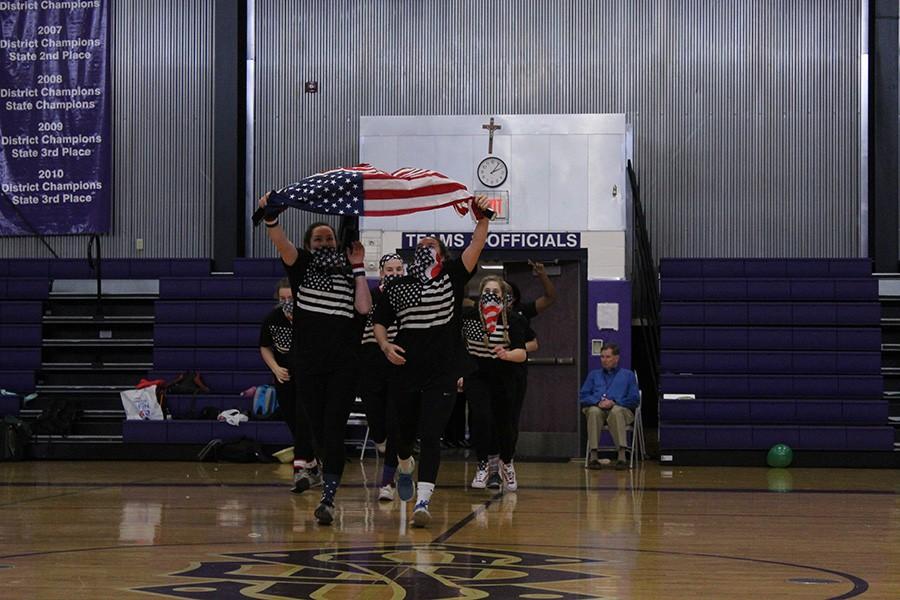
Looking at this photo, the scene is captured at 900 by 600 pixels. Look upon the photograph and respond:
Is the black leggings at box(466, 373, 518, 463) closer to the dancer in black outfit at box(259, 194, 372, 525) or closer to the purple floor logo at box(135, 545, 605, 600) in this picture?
the dancer in black outfit at box(259, 194, 372, 525)

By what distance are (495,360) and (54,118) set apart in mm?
9985

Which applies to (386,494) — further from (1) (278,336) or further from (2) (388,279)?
(1) (278,336)

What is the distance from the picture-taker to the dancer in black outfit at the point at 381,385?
8.41 m

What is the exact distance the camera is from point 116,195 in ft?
56.1

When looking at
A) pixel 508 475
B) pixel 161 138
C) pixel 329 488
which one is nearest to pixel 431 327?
pixel 329 488

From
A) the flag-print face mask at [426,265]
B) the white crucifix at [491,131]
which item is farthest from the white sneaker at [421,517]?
the white crucifix at [491,131]

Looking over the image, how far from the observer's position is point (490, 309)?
30.4ft

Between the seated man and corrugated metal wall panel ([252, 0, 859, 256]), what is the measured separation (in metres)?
Answer: 4.22

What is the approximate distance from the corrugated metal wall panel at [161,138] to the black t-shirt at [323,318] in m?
10.1

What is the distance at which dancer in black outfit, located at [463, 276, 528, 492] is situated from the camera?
923 centimetres

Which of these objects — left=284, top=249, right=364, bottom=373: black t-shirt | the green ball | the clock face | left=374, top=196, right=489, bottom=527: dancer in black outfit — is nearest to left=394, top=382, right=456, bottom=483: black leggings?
left=374, top=196, right=489, bottom=527: dancer in black outfit

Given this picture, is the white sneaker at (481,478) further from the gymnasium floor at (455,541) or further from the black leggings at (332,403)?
the black leggings at (332,403)

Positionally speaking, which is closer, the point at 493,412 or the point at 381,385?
the point at 381,385

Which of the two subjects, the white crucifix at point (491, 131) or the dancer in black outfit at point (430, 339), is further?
the white crucifix at point (491, 131)
